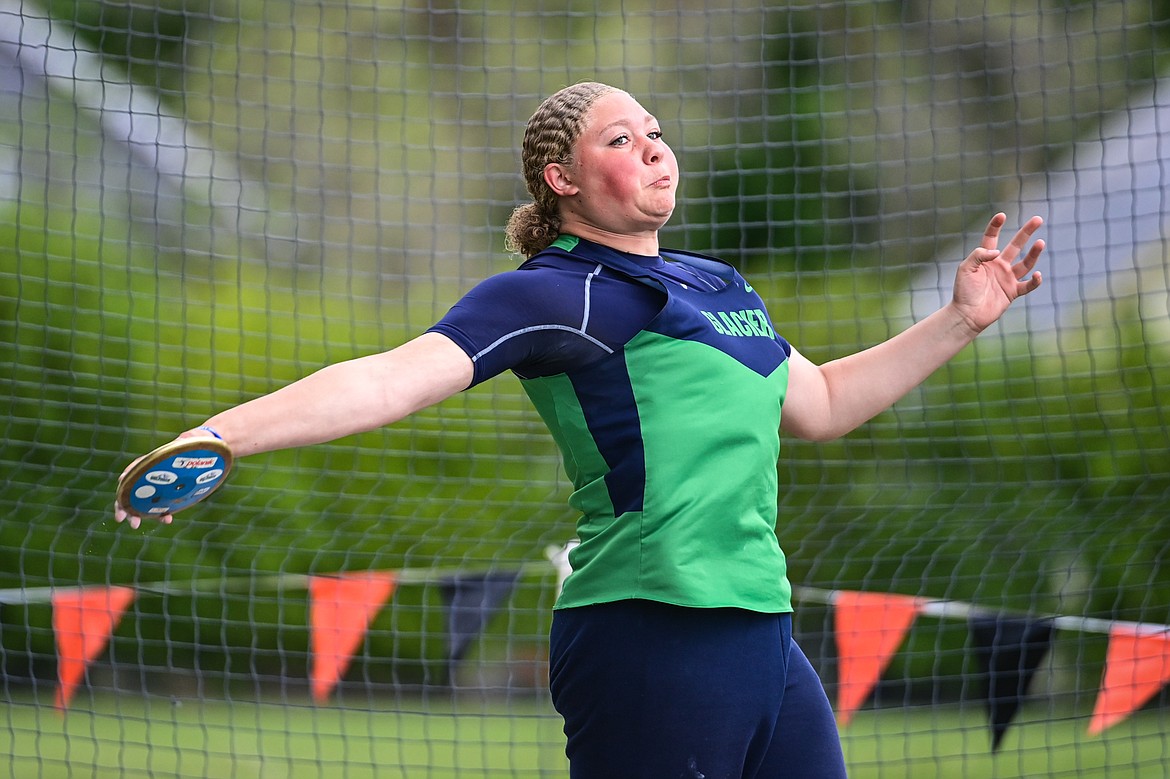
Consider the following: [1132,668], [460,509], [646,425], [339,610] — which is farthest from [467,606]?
[646,425]

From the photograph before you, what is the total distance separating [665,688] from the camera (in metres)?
1.81

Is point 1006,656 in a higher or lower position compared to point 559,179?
lower

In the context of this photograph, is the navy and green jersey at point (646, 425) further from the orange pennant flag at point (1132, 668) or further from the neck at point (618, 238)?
the orange pennant flag at point (1132, 668)

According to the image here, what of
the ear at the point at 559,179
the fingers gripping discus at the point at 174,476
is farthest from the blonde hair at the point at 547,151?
the fingers gripping discus at the point at 174,476

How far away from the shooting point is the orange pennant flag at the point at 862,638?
14.8 feet

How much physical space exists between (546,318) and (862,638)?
3.09 meters

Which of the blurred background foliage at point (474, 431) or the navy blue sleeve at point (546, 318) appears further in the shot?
the blurred background foliage at point (474, 431)

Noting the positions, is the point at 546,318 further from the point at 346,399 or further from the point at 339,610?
the point at 339,610

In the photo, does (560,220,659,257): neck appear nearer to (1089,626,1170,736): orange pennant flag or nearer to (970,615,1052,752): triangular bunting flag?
(970,615,1052,752): triangular bunting flag

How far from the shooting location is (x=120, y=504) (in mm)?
1443

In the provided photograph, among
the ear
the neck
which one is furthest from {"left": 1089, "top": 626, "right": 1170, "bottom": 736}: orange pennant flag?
the ear

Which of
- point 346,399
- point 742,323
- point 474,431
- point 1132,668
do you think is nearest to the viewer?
point 346,399

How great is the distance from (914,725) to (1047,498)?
1.20 meters

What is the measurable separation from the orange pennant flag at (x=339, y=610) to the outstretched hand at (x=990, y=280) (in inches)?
108
